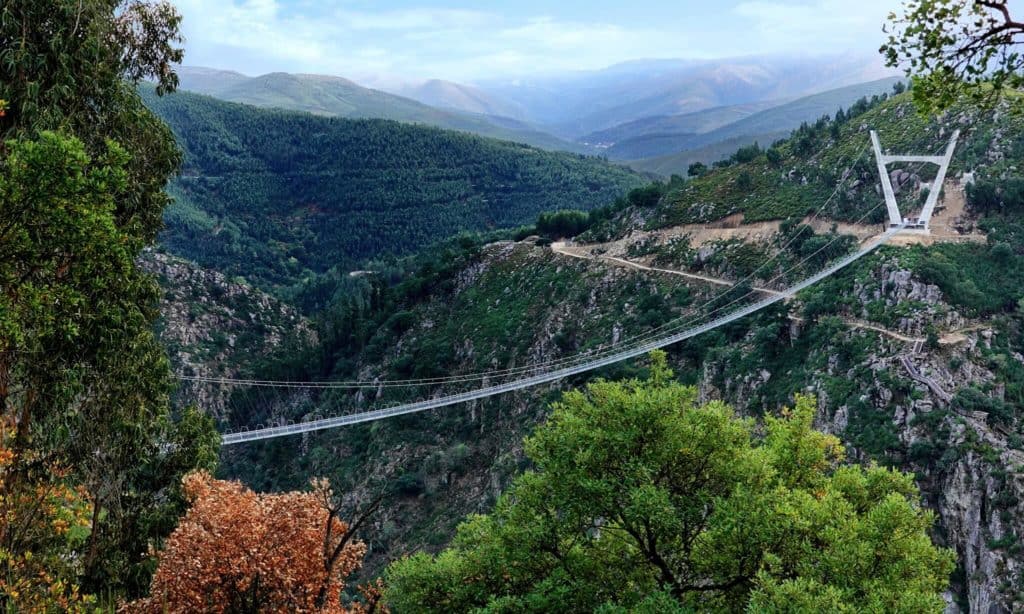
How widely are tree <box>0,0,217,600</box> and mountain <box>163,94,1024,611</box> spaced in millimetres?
9567

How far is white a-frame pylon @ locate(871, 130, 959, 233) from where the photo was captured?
34812 mm

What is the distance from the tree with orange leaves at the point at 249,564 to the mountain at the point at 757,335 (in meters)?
11.5

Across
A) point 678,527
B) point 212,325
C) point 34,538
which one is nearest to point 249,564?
point 34,538

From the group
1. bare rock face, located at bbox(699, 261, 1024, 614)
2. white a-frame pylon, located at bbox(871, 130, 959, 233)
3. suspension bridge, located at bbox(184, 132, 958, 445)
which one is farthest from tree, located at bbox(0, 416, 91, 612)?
white a-frame pylon, located at bbox(871, 130, 959, 233)

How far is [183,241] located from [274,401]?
199 ft

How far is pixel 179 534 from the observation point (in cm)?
967

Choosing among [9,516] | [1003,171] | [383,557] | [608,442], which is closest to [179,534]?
[9,516]

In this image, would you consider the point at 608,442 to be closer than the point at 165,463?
Yes

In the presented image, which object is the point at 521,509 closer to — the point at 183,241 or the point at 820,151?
the point at 820,151

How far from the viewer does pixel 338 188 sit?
411 ft

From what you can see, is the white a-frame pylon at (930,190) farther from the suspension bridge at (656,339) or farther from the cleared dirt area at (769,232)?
the cleared dirt area at (769,232)

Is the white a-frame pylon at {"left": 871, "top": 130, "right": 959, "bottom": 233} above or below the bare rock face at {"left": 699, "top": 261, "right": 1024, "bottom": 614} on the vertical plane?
above

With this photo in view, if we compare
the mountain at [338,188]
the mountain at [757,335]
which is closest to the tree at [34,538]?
the mountain at [757,335]

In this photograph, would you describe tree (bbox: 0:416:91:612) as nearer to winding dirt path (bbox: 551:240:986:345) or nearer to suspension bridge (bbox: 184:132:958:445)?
suspension bridge (bbox: 184:132:958:445)
